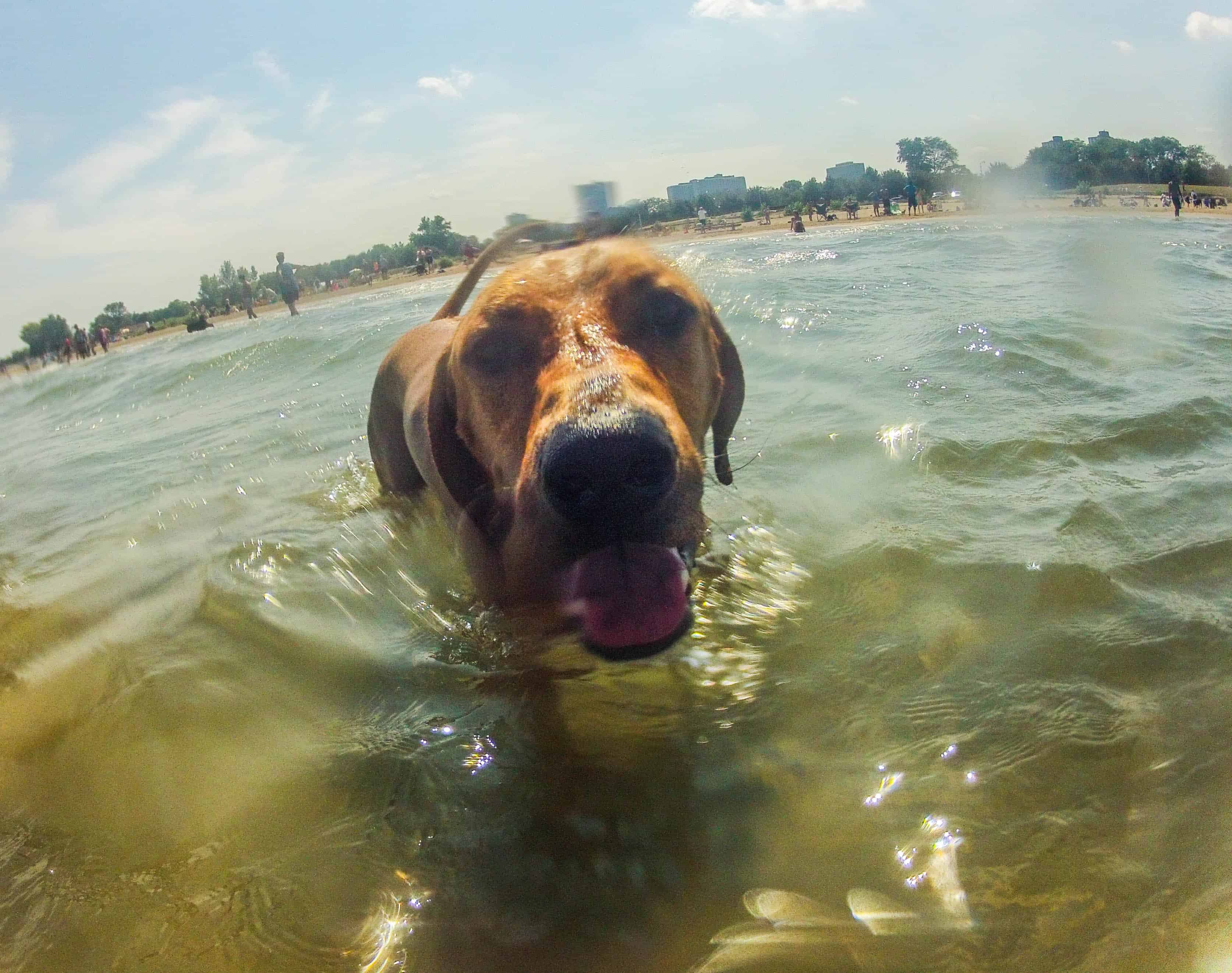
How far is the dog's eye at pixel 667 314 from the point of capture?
2926mm

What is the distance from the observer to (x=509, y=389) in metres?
2.79

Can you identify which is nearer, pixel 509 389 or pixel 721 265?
pixel 509 389

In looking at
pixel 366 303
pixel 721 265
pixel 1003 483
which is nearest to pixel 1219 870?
pixel 1003 483

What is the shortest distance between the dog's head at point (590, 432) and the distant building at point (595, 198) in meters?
0.38

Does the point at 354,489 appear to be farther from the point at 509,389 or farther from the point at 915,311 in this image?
the point at 915,311

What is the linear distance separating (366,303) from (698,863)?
2523 cm

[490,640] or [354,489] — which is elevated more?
[354,489]

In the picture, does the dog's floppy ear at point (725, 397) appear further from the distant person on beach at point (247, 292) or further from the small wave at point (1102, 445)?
the distant person on beach at point (247, 292)

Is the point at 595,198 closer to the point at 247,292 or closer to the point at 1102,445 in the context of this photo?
the point at 1102,445

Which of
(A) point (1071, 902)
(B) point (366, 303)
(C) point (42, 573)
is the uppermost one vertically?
(B) point (366, 303)

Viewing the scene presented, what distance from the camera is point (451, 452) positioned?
10.9ft

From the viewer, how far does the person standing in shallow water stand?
111ft

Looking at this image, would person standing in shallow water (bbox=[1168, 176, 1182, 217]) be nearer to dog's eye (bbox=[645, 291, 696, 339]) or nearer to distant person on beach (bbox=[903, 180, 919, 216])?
distant person on beach (bbox=[903, 180, 919, 216])

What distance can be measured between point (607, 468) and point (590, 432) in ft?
0.33
